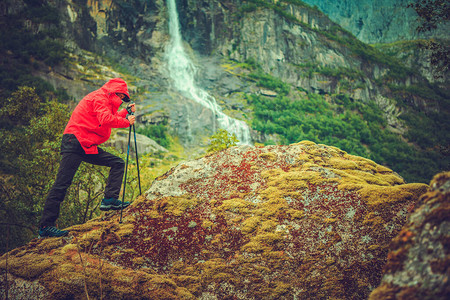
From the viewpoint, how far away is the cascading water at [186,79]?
3219 inches

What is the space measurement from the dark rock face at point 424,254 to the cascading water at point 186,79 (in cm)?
7225

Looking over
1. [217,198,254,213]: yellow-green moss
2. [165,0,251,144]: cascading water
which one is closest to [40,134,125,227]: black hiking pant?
[217,198,254,213]: yellow-green moss

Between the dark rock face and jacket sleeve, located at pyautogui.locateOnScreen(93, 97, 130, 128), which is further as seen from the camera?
jacket sleeve, located at pyautogui.locateOnScreen(93, 97, 130, 128)

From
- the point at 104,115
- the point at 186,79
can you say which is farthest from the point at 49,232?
the point at 186,79

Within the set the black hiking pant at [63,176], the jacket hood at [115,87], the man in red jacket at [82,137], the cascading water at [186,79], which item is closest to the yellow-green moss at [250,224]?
the man in red jacket at [82,137]

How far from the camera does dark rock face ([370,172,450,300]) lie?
2311 millimetres

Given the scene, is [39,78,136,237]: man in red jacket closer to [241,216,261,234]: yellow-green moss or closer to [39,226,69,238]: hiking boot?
[39,226,69,238]: hiking boot

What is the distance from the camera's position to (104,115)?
5.55 metres

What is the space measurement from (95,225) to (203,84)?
97399 mm

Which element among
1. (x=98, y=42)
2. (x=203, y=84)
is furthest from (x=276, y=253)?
(x=98, y=42)

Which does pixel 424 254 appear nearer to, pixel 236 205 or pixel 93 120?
pixel 236 205

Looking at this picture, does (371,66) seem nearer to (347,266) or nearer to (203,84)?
(203,84)

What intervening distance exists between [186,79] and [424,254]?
333 feet

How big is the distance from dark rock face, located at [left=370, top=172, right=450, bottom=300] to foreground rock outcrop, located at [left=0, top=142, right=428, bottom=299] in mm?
1959
